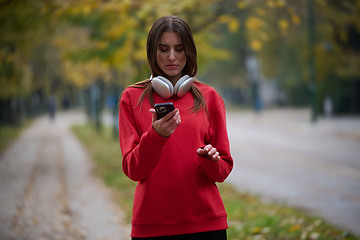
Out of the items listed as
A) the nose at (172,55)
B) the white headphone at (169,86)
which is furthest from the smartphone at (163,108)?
the nose at (172,55)

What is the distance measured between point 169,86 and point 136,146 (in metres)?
0.34

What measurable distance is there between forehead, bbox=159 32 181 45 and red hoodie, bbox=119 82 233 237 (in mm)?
290

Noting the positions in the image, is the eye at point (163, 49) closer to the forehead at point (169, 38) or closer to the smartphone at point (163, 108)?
the forehead at point (169, 38)

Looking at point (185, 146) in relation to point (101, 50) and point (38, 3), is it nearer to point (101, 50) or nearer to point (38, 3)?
point (38, 3)

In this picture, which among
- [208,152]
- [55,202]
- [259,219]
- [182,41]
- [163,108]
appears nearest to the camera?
[163,108]

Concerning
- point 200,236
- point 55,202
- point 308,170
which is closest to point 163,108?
point 200,236

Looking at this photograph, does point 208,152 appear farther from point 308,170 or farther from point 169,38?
point 308,170

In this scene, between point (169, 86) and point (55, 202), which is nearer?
point (169, 86)

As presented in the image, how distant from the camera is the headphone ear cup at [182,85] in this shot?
228 cm

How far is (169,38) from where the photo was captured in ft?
7.67

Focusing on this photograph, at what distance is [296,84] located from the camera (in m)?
37.1

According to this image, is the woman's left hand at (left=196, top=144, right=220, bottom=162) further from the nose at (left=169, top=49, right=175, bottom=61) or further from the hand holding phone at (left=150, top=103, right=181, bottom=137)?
the nose at (left=169, top=49, right=175, bottom=61)

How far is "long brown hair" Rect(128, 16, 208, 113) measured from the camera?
233 cm

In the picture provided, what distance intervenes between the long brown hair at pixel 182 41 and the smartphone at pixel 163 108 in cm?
28
